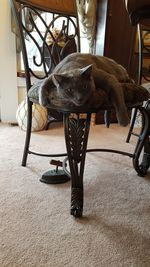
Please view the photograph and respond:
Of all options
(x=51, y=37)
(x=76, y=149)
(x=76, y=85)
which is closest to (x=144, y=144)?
(x=76, y=149)

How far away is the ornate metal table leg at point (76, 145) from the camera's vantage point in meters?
0.85

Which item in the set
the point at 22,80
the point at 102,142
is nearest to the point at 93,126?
the point at 102,142

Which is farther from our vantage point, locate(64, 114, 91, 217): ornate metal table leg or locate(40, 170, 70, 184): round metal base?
locate(40, 170, 70, 184): round metal base

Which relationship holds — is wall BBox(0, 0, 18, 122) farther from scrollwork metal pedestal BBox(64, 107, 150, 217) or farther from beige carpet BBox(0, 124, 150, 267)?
scrollwork metal pedestal BBox(64, 107, 150, 217)

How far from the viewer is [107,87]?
2.74 feet

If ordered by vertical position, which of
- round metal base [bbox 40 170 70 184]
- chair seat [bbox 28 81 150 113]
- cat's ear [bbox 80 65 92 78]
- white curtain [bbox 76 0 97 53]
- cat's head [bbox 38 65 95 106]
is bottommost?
round metal base [bbox 40 170 70 184]

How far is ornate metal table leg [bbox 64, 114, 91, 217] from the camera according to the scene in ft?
2.78

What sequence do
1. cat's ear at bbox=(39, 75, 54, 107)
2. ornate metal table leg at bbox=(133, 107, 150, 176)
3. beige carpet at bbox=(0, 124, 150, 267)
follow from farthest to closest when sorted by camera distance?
ornate metal table leg at bbox=(133, 107, 150, 176) → cat's ear at bbox=(39, 75, 54, 107) → beige carpet at bbox=(0, 124, 150, 267)

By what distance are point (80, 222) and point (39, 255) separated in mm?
202

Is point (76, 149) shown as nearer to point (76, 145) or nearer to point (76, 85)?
point (76, 145)

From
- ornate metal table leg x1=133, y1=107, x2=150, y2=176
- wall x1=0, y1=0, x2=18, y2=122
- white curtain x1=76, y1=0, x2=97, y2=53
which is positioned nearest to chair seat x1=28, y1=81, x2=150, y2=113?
ornate metal table leg x1=133, y1=107, x2=150, y2=176

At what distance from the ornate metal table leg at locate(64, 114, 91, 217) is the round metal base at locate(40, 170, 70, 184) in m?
0.23

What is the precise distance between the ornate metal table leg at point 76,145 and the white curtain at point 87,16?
144 centimetres

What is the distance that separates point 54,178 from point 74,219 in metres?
0.30
